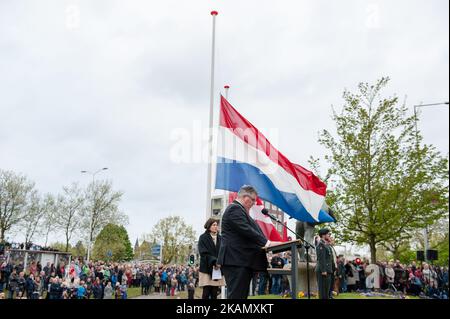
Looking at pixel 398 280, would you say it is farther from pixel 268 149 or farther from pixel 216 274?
pixel 216 274

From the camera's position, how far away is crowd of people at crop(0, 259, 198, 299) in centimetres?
2228

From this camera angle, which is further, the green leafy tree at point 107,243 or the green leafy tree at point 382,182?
the green leafy tree at point 107,243

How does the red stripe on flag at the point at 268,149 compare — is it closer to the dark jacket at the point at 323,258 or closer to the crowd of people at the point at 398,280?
the dark jacket at the point at 323,258

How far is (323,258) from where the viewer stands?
449 inches

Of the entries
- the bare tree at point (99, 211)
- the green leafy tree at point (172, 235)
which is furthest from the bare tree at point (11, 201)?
the green leafy tree at point (172, 235)

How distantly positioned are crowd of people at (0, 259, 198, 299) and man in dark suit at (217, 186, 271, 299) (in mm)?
13140

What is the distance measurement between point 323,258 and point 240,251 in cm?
597

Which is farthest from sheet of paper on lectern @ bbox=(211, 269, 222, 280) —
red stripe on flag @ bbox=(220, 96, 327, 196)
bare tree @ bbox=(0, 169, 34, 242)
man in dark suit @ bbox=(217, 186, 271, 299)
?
bare tree @ bbox=(0, 169, 34, 242)

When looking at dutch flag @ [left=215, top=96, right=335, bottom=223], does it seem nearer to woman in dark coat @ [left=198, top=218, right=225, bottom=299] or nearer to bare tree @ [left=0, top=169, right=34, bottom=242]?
woman in dark coat @ [left=198, top=218, right=225, bottom=299]

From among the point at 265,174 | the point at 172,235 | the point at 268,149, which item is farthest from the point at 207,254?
the point at 172,235

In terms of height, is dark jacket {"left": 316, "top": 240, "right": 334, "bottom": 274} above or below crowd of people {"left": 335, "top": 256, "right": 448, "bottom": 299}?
above

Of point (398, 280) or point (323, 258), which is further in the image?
point (398, 280)

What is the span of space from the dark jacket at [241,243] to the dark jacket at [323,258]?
18.3 feet

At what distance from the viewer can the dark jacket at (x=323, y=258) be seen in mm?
11258
